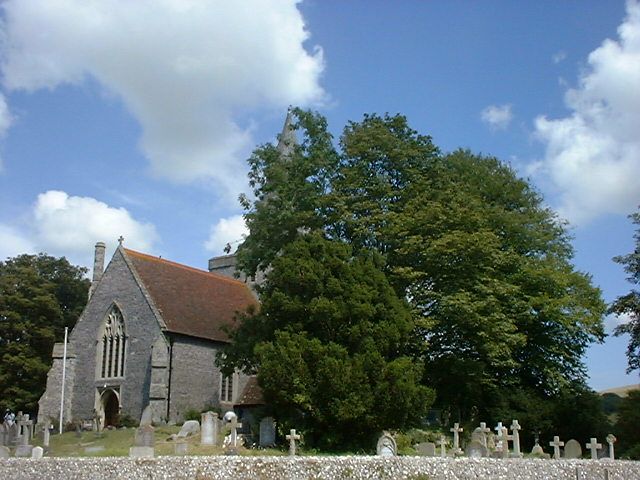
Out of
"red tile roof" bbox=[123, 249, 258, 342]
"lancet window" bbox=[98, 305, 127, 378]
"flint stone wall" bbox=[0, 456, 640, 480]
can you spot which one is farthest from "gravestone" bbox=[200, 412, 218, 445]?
"lancet window" bbox=[98, 305, 127, 378]

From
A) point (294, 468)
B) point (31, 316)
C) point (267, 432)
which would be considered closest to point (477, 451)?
point (294, 468)

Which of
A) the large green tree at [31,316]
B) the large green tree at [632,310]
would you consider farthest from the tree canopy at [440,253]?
the large green tree at [31,316]

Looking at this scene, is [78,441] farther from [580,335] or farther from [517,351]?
[580,335]

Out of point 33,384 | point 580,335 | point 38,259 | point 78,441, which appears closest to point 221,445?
point 78,441

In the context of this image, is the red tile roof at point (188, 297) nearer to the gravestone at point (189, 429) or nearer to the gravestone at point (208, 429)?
the gravestone at point (189, 429)

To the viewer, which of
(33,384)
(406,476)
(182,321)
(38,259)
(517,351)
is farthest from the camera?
(38,259)

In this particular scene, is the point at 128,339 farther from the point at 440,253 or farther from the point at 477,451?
the point at 477,451

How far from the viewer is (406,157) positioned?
109 feet

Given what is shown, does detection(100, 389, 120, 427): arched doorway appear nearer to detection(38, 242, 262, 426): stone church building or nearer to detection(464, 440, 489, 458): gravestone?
detection(38, 242, 262, 426): stone church building

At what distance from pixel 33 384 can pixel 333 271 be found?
26.5 meters

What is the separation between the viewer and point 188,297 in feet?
138

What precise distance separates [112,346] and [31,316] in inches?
456

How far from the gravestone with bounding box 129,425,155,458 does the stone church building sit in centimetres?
1656

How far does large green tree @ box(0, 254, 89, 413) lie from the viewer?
45.9 meters
